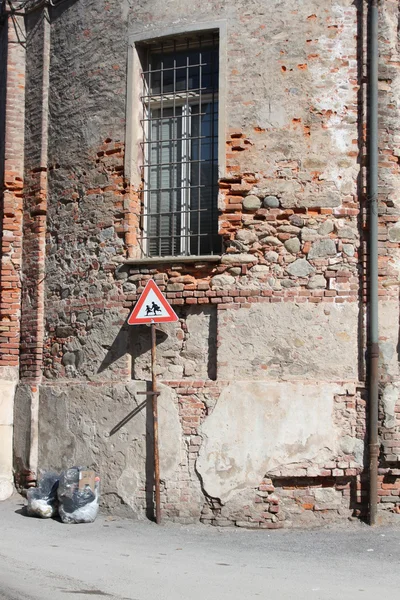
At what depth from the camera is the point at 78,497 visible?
9383 millimetres

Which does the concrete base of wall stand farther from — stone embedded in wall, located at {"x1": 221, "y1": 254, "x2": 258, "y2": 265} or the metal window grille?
stone embedded in wall, located at {"x1": 221, "y1": 254, "x2": 258, "y2": 265}

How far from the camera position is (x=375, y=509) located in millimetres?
8922

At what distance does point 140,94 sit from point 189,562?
5527 millimetres

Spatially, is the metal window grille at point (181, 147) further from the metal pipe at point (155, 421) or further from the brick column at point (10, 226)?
the brick column at point (10, 226)

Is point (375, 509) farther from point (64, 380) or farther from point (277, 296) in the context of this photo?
point (64, 380)

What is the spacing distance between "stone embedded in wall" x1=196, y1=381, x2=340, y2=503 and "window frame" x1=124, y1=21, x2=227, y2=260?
5.73 ft

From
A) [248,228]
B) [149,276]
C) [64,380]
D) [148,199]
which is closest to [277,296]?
[248,228]

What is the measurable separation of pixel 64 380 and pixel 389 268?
4.00 m

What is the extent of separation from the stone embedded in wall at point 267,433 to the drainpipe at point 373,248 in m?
0.39

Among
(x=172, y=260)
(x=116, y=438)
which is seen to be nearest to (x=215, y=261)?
(x=172, y=260)

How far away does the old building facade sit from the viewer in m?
9.16

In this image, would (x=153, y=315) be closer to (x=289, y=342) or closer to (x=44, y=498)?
(x=289, y=342)

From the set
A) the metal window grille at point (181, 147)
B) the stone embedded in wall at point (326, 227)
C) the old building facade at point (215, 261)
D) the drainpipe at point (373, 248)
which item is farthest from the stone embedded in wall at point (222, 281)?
the drainpipe at point (373, 248)

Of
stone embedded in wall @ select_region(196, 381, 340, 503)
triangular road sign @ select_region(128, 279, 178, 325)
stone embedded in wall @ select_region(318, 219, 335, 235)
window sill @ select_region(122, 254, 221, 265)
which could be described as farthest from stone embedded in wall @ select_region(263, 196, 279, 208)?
stone embedded in wall @ select_region(196, 381, 340, 503)
